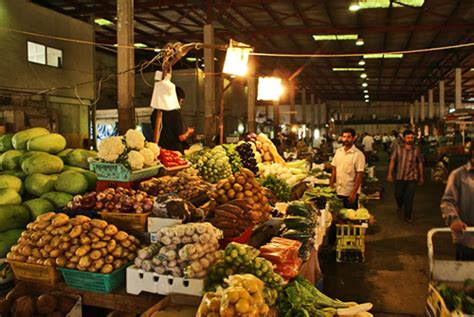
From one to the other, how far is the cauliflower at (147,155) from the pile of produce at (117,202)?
647 mm

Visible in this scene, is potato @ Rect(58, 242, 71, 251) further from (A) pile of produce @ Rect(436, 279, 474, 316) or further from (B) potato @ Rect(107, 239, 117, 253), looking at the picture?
(A) pile of produce @ Rect(436, 279, 474, 316)

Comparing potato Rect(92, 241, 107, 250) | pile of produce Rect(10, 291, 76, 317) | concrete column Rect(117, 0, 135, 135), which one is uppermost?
concrete column Rect(117, 0, 135, 135)

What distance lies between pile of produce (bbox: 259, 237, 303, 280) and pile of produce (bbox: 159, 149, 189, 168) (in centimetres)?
229

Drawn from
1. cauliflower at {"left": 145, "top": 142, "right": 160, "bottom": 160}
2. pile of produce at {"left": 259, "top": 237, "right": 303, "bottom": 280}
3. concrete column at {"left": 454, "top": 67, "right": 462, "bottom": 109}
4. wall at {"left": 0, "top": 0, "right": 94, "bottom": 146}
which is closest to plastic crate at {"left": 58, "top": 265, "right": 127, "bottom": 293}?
pile of produce at {"left": 259, "top": 237, "right": 303, "bottom": 280}

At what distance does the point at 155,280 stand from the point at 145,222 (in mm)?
846

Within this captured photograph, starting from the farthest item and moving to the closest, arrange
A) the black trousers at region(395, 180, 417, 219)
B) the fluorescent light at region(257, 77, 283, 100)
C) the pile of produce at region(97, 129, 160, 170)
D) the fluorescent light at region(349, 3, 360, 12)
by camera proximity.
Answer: the fluorescent light at region(257, 77, 283, 100)
the fluorescent light at region(349, 3, 360, 12)
the black trousers at region(395, 180, 417, 219)
the pile of produce at region(97, 129, 160, 170)

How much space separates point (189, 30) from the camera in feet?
50.9

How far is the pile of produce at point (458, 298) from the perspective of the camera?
3.08 meters

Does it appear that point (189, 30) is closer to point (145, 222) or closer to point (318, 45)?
point (318, 45)

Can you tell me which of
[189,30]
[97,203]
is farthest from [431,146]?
[97,203]

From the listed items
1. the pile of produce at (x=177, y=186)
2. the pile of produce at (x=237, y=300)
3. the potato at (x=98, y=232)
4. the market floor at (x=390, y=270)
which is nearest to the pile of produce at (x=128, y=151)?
the pile of produce at (x=177, y=186)

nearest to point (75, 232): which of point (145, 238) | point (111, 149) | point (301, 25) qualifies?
point (145, 238)

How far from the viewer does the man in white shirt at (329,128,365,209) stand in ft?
22.3

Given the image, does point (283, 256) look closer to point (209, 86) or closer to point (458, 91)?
point (209, 86)
